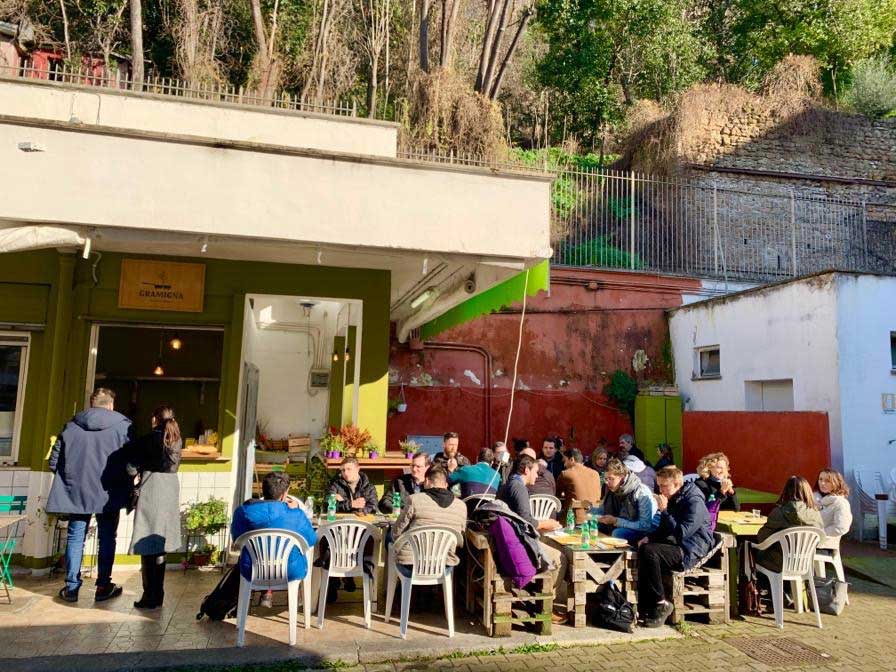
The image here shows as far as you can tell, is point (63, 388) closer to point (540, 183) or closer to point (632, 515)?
point (540, 183)

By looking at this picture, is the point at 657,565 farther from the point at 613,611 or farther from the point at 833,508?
the point at 833,508

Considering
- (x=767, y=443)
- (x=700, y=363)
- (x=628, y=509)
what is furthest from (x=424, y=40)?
(x=628, y=509)

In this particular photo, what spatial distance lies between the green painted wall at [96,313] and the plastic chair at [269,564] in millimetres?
2513

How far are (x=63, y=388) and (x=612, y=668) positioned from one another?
5956mm

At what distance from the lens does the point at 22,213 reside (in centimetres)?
528

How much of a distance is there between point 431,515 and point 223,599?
1.85 m

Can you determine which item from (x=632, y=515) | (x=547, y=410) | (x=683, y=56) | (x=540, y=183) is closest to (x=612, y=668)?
(x=632, y=515)

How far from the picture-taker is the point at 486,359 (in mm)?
12789

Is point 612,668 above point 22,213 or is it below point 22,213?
below

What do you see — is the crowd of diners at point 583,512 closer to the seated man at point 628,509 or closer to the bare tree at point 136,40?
the seated man at point 628,509

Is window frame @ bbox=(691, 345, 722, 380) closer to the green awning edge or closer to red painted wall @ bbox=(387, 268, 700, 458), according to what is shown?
red painted wall @ bbox=(387, 268, 700, 458)

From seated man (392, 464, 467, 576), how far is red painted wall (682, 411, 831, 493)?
6.89m

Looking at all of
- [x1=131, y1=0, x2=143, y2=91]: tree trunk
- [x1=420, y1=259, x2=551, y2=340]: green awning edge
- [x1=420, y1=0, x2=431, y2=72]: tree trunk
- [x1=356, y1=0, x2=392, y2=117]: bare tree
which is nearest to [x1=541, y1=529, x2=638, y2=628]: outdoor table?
[x1=420, y1=259, x2=551, y2=340]: green awning edge

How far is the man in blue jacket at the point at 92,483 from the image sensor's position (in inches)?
211
